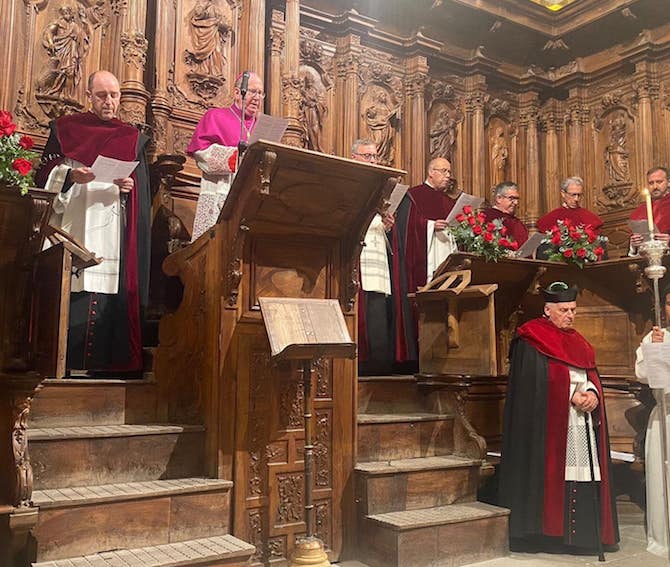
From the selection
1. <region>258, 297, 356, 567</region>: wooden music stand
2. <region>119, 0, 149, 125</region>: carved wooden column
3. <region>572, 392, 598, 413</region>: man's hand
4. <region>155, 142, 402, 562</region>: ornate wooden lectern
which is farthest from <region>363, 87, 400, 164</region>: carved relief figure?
<region>258, 297, 356, 567</region>: wooden music stand

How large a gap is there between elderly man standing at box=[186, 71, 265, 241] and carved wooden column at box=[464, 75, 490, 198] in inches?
155

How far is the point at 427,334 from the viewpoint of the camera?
5.45 m

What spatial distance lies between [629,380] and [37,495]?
4785 millimetres

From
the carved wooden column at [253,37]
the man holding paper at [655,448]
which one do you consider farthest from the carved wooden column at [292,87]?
the man holding paper at [655,448]

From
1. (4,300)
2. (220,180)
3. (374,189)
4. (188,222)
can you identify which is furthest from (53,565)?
(188,222)

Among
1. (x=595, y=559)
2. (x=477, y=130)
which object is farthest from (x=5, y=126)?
(x=477, y=130)

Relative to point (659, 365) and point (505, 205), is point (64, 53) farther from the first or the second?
point (659, 365)

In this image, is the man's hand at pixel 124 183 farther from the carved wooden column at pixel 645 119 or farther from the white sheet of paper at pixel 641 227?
the carved wooden column at pixel 645 119

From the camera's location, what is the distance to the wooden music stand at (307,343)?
3.64m

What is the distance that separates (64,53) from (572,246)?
181 inches

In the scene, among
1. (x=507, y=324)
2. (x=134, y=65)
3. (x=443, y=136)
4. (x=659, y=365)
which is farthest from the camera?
(x=443, y=136)

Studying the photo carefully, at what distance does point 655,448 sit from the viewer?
17.4ft

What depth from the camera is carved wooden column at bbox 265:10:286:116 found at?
6.75 meters

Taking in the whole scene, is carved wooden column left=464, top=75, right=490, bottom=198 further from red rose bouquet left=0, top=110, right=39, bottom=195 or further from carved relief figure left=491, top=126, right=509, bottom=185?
red rose bouquet left=0, top=110, right=39, bottom=195
